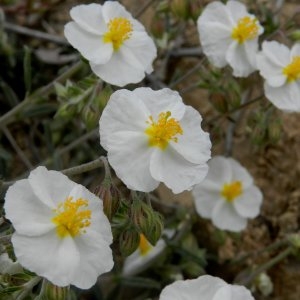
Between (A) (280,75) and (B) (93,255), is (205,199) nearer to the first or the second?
(A) (280,75)

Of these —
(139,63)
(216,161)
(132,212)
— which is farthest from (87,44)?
(216,161)

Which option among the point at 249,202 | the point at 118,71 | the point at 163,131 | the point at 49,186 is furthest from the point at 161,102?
the point at 249,202

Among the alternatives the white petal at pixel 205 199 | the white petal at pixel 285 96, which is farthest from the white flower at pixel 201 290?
the white petal at pixel 205 199

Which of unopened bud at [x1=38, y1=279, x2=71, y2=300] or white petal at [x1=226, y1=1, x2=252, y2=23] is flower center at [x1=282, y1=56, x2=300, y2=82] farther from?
unopened bud at [x1=38, y1=279, x2=71, y2=300]

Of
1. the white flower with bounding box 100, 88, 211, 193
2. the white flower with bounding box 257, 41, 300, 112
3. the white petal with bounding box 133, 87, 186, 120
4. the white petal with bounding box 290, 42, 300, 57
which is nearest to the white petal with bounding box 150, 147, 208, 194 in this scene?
the white flower with bounding box 100, 88, 211, 193

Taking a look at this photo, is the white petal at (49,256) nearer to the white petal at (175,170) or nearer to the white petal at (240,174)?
the white petal at (175,170)
